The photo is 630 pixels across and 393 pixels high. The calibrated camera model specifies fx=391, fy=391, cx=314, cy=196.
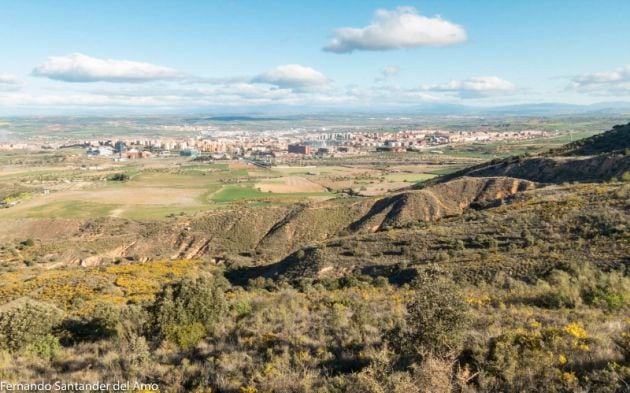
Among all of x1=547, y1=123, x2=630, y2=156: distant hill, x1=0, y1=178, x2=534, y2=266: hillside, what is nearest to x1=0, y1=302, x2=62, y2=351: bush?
x1=0, y1=178, x2=534, y2=266: hillside

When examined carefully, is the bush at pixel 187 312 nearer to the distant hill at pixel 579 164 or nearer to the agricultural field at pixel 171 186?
the distant hill at pixel 579 164

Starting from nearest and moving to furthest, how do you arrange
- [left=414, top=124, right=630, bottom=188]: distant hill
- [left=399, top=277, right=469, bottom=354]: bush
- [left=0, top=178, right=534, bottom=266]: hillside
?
1. [left=399, top=277, right=469, bottom=354]: bush
2. [left=0, top=178, right=534, bottom=266]: hillside
3. [left=414, top=124, right=630, bottom=188]: distant hill

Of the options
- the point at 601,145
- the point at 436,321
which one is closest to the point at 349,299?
the point at 436,321

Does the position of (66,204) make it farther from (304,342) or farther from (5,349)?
(304,342)

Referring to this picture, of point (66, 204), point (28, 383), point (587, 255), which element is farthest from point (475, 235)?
point (66, 204)

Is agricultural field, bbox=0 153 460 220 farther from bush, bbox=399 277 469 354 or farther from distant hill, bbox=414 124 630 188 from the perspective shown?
bush, bbox=399 277 469 354

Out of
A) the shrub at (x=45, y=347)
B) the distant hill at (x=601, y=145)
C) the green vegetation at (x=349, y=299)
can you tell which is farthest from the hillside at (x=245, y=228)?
the shrub at (x=45, y=347)
